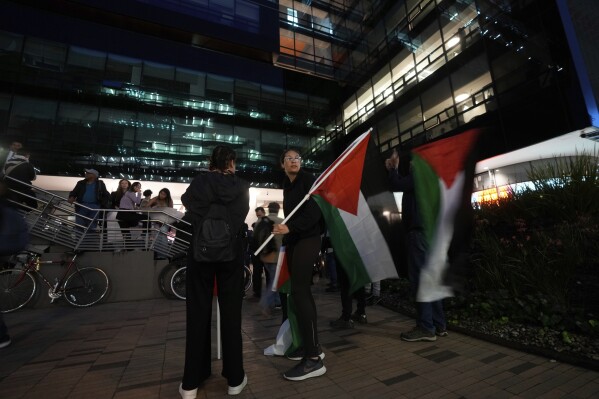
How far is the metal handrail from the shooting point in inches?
239

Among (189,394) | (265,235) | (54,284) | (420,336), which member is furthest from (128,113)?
(420,336)

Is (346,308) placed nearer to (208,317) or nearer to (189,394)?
(208,317)

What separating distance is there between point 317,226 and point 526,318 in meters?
2.99

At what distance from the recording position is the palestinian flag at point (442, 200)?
123 inches

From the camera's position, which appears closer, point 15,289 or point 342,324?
point 342,324

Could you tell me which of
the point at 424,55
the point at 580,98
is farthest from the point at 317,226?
the point at 424,55

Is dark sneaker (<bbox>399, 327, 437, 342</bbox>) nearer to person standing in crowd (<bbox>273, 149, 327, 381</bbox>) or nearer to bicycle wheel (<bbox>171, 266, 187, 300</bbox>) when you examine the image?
person standing in crowd (<bbox>273, 149, 327, 381</bbox>)

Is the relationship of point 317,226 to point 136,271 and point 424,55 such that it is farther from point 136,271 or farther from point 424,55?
point 424,55

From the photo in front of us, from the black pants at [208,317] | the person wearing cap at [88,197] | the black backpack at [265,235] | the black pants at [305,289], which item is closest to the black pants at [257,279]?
the black backpack at [265,235]

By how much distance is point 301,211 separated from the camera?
295 centimetres

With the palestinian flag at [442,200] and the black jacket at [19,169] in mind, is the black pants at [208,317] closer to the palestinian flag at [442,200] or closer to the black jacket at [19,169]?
the palestinian flag at [442,200]

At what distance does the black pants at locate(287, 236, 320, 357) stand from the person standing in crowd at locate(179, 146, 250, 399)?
55 centimetres

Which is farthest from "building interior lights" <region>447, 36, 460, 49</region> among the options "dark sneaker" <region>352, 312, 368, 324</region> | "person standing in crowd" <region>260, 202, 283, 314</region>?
"dark sneaker" <region>352, 312, 368, 324</region>

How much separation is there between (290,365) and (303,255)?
114 cm
